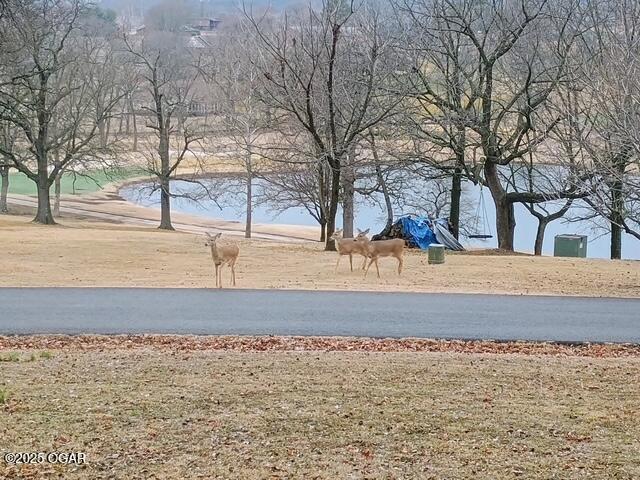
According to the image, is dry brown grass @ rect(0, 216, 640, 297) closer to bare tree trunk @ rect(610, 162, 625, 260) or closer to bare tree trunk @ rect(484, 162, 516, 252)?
bare tree trunk @ rect(610, 162, 625, 260)

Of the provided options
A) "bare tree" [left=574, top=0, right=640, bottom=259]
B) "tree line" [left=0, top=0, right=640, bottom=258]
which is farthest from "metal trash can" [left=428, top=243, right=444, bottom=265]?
"bare tree" [left=574, top=0, right=640, bottom=259]

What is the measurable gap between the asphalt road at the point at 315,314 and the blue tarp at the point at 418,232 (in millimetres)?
12606

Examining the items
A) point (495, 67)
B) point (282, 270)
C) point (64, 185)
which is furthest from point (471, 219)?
point (64, 185)

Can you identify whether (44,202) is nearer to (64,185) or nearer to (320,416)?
(64,185)

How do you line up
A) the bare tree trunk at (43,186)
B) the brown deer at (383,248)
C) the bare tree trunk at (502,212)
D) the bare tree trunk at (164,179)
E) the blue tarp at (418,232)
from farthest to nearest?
the bare tree trunk at (164,179) → the bare tree trunk at (43,186) → the bare tree trunk at (502,212) → the blue tarp at (418,232) → the brown deer at (383,248)

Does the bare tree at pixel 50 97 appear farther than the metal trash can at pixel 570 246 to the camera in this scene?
Yes

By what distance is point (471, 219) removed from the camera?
1833 inches

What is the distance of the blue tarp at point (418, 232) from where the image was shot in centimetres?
2942

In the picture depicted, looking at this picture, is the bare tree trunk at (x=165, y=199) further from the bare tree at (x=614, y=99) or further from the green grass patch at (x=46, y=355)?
the green grass patch at (x=46, y=355)

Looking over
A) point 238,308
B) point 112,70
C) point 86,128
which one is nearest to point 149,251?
point 238,308

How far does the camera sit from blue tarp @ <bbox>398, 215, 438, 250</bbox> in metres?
29.4

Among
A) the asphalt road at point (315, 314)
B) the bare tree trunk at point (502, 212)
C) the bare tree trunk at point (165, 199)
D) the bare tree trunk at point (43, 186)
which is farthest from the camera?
the bare tree trunk at point (165, 199)

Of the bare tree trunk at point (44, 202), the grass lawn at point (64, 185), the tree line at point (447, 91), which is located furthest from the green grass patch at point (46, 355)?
the grass lawn at point (64, 185)

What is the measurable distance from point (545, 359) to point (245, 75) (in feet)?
120
